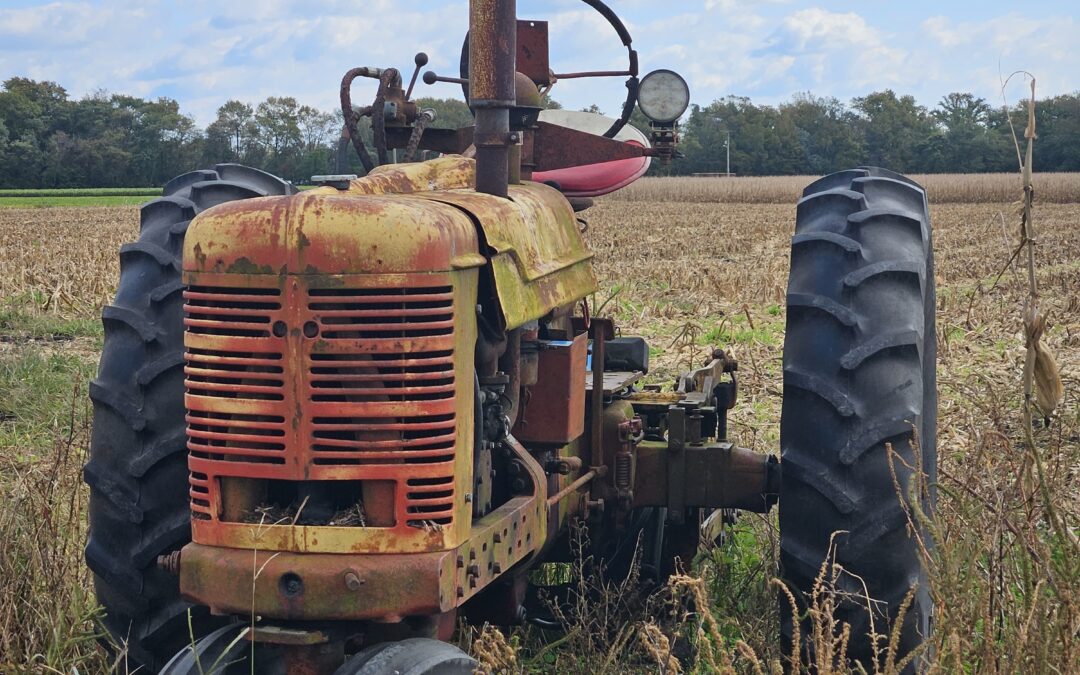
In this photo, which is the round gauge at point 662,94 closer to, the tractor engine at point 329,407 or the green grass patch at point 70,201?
the tractor engine at point 329,407

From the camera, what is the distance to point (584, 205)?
13.9ft

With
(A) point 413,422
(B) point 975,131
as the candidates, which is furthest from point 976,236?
(B) point 975,131

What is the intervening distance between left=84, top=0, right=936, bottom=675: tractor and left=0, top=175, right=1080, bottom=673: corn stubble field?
19 centimetres

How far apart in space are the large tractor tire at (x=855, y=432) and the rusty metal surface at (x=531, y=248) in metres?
0.71

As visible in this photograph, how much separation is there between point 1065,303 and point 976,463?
8.65 meters

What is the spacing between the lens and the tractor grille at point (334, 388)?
8.33 feet

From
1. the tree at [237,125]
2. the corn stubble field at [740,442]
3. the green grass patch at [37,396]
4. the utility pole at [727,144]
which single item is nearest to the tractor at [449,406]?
the corn stubble field at [740,442]

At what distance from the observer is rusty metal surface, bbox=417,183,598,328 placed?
2.95 m

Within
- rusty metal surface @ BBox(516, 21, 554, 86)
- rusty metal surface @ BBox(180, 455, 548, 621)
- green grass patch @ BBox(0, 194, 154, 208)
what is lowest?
green grass patch @ BBox(0, 194, 154, 208)

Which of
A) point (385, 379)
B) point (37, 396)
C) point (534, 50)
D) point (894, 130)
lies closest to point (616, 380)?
point (534, 50)

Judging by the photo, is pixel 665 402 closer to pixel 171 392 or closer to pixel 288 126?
pixel 171 392

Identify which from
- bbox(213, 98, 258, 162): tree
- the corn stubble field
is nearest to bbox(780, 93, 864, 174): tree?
bbox(213, 98, 258, 162): tree

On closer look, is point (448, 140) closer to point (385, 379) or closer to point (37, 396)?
point (385, 379)

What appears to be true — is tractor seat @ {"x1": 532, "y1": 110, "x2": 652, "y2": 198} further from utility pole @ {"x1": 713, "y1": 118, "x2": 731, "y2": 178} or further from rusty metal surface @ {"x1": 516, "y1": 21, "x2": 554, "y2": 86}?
utility pole @ {"x1": 713, "y1": 118, "x2": 731, "y2": 178}
